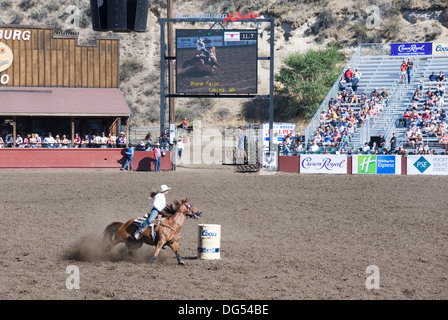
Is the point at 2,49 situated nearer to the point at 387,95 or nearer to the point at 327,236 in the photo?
the point at 387,95

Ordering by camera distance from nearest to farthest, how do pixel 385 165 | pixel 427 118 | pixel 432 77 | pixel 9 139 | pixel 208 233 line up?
pixel 208 233 < pixel 385 165 < pixel 427 118 < pixel 9 139 < pixel 432 77

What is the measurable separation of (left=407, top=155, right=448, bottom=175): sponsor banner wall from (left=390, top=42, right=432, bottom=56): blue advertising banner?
35.3 feet

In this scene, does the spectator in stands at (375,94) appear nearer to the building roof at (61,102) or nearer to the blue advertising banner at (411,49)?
the blue advertising banner at (411,49)

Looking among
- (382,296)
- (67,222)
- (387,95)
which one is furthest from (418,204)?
(387,95)

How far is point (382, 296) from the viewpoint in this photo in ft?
35.3

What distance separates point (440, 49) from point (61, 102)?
21651 mm

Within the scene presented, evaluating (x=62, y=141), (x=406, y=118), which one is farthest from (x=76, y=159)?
(x=406, y=118)

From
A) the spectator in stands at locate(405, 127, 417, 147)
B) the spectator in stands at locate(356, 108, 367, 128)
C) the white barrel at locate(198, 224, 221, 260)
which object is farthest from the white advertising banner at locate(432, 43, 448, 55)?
the white barrel at locate(198, 224, 221, 260)

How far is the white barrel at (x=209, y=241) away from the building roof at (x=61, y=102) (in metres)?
27.1

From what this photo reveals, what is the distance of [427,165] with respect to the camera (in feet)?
111

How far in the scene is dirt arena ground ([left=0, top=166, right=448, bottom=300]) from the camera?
1129cm

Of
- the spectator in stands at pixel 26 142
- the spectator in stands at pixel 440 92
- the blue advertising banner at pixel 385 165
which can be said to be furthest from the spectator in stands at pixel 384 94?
the spectator in stands at pixel 26 142

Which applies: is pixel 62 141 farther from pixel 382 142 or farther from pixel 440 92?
pixel 440 92

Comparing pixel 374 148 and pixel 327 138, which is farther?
pixel 327 138
